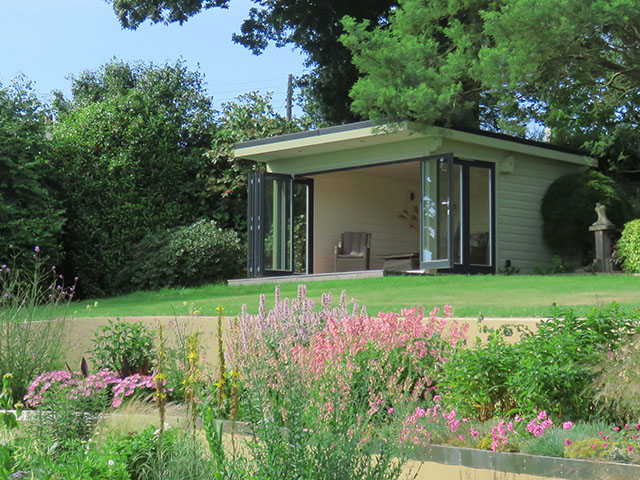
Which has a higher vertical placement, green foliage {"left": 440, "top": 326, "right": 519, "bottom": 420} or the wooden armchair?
the wooden armchair

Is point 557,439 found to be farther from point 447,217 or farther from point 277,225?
point 277,225

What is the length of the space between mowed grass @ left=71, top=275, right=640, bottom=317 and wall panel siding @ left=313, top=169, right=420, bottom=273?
10.0ft

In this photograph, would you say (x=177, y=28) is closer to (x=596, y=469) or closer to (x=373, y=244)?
(x=373, y=244)

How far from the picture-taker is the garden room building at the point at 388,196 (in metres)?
14.6

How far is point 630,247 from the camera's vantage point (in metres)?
14.1

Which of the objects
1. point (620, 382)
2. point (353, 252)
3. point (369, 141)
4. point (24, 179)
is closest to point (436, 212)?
point (369, 141)

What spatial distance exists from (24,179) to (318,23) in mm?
7459

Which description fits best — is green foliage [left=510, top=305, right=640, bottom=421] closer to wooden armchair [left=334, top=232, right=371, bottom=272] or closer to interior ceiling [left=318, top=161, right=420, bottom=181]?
interior ceiling [left=318, top=161, right=420, bottom=181]

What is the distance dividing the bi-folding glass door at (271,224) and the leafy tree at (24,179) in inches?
136

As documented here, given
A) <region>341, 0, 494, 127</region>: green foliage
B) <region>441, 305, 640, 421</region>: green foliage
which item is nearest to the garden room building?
<region>341, 0, 494, 127</region>: green foliage

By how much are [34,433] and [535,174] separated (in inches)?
510

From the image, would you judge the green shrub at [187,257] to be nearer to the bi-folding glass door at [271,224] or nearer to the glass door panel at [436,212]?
the bi-folding glass door at [271,224]

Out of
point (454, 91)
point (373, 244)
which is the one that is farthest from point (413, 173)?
point (454, 91)

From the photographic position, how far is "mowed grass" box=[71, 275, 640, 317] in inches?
370
